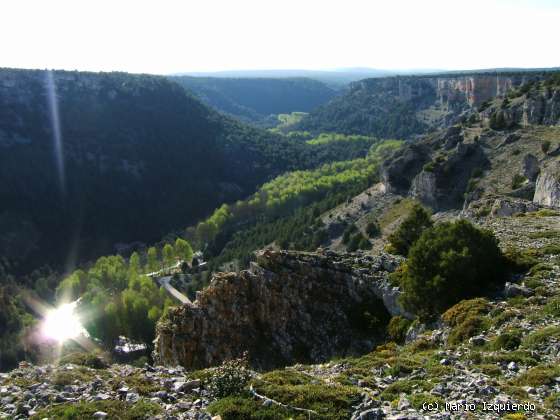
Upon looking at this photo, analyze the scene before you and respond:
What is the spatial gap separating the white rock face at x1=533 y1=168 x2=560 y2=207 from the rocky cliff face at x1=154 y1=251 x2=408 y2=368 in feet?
75.7

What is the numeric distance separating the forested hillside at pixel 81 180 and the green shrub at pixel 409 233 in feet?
362

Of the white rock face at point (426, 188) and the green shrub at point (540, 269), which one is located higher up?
the green shrub at point (540, 269)

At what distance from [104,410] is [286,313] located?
19027mm

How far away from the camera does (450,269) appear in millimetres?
26547

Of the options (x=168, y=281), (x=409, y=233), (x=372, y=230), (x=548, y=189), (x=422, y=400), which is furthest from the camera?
(x=168, y=281)

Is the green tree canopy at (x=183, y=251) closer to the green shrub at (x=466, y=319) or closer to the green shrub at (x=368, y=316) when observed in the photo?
the green shrub at (x=368, y=316)

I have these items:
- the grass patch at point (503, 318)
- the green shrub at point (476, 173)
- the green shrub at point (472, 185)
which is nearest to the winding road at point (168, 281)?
the green shrub at point (472, 185)

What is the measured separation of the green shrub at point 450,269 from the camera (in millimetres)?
26438

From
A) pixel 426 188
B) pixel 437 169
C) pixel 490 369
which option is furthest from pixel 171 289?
pixel 490 369

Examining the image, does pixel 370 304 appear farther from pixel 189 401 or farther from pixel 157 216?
pixel 157 216

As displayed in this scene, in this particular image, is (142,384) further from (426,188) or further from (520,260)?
(426,188)

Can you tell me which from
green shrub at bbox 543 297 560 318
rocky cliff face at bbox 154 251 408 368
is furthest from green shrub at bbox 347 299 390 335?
green shrub at bbox 543 297 560 318

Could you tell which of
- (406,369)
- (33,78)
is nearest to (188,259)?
(406,369)

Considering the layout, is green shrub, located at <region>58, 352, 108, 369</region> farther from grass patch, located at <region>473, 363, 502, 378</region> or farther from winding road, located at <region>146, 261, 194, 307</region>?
winding road, located at <region>146, 261, 194, 307</region>
